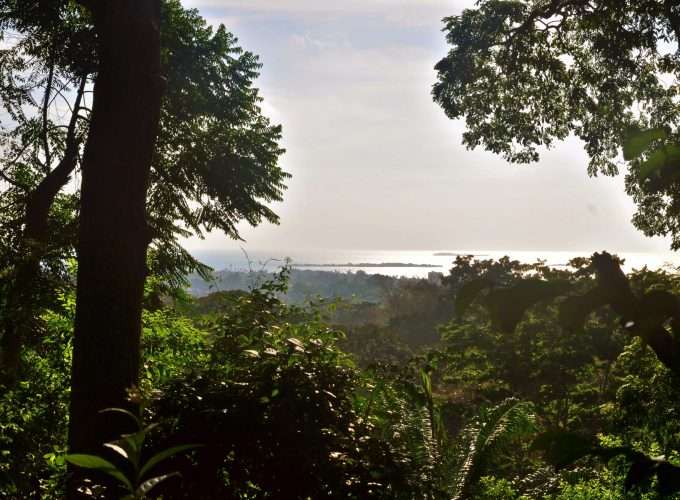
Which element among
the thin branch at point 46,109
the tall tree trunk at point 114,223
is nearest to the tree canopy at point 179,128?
the thin branch at point 46,109

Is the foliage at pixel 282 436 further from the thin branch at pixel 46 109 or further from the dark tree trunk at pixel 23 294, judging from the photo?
the thin branch at pixel 46 109

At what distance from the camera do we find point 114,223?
426cm

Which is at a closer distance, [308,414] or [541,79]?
[308,414]

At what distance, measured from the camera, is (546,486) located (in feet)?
24.2

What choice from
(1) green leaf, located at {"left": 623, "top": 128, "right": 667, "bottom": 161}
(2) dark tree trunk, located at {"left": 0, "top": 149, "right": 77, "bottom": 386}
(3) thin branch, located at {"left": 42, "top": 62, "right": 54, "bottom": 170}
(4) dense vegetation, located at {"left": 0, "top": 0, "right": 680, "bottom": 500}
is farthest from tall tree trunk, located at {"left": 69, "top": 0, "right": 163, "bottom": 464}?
(3) thin branch, located at {"left": 42, "top": 62, "right": 54, "bottom": 170}

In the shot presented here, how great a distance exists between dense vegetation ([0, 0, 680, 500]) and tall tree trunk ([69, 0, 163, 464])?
0.02 meters

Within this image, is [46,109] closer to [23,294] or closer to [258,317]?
[23,294]

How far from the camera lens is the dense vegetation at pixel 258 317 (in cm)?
158

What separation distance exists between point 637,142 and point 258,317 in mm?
5138

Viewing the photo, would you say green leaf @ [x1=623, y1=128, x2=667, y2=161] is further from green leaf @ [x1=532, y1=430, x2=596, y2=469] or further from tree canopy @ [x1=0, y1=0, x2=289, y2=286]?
tree canopy @ [x1=0, y1=0, x2=289, y2=286]

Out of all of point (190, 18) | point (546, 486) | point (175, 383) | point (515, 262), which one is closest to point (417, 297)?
point (515, 262)

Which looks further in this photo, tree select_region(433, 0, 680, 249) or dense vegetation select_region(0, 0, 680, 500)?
tree select_region(433, 0, 680, 249)

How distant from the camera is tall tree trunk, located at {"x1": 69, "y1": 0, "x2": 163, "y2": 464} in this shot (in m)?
4.11

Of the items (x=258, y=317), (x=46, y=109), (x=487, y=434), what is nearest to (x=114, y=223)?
(x=258, y=317)
